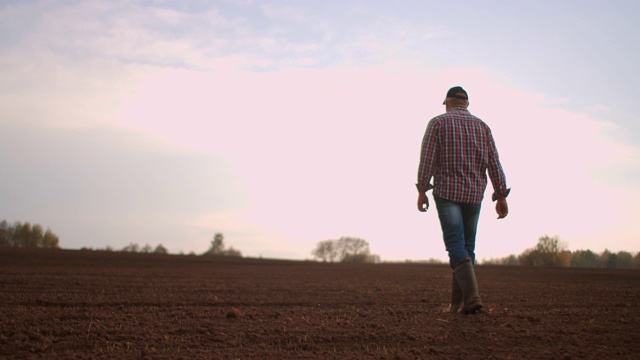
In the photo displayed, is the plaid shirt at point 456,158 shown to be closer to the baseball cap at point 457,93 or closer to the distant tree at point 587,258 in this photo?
the baseball cap at point 457,93

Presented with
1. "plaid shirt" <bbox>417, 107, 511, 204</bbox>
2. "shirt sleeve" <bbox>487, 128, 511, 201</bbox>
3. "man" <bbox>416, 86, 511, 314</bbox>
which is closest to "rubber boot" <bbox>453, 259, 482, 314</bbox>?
"man" <bbox>416, 86, 511, 314</bbox>

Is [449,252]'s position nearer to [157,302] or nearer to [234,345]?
[234,345]

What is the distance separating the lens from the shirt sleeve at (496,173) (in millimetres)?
6008

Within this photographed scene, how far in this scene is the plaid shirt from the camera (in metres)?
5.70

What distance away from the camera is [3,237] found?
8594cm

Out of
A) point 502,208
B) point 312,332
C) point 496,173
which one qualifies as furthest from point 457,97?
point 312,332

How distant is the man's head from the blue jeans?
110 cm

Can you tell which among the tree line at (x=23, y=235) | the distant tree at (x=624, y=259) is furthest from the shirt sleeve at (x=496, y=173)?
the tree line at (x=23, y=235)

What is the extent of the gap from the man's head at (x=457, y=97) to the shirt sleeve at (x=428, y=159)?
422 mm

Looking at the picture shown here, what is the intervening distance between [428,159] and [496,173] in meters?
0.82

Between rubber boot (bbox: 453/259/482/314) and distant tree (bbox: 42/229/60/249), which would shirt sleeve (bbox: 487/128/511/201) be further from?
distant tree (bbox: 42/229/60/249)

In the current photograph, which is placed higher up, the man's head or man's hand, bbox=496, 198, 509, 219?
the man's head

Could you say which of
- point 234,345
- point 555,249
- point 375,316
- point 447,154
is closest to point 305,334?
point 234,345

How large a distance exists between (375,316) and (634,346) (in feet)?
7.93
